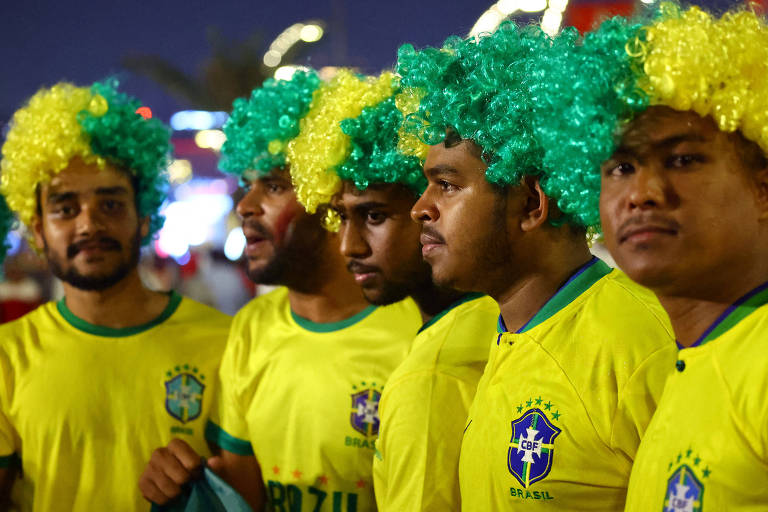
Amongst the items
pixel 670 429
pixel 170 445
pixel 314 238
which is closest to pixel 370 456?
pixel 170 445

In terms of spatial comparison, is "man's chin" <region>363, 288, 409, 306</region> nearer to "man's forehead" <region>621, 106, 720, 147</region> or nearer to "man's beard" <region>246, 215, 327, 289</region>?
"man's beard" <region>246, 215, 327, 289</region>

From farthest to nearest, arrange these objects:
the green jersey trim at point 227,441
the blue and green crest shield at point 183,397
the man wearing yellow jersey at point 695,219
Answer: the blue and green crest shield at point 183,397 → the green jersey trim at point 227,441 → the man wearing yellow jersey at point 695,219

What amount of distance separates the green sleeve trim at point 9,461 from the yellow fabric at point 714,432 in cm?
289

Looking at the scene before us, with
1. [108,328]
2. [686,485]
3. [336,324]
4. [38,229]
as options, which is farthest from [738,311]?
[38,229]

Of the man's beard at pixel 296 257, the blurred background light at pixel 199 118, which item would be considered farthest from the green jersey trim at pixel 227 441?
the blurred background light at pixel 199 118

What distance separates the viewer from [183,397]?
3859 mm

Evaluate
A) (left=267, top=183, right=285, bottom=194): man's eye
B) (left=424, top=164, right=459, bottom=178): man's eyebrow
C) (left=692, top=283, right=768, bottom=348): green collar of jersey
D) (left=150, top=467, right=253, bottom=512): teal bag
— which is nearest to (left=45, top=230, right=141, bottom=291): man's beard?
(left=267, top=183, right=285, bottom=194): man's eye

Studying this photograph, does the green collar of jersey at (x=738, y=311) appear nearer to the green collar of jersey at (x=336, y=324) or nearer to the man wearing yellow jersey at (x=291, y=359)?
the man wearing yellow jersey at (x=291, y=359)

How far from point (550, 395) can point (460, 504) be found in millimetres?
557

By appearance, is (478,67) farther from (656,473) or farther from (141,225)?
(141,225)

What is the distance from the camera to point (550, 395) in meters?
2.21

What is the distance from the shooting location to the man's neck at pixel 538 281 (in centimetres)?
252

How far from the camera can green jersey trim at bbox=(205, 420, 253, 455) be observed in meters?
3.66

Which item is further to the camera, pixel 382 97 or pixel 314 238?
pixel 314 238
